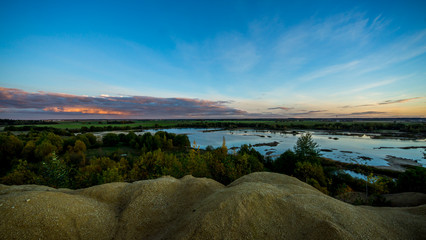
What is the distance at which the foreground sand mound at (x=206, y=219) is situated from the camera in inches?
216

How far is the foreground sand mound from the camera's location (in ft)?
18.0

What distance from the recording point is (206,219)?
19.0 ft

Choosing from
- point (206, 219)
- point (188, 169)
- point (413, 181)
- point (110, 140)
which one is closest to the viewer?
point (206, 219)

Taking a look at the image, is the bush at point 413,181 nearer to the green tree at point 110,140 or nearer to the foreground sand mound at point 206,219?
the foreground sand mound at point 206,219

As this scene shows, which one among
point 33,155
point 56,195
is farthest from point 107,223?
point 33,155

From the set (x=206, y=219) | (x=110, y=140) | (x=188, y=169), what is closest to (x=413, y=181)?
(x=188, y=169)

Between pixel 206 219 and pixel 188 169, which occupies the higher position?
pixel 206 219

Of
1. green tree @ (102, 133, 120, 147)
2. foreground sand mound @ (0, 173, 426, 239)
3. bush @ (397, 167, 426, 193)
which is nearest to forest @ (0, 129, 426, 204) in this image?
bush @ (397, 167, 426, 193)

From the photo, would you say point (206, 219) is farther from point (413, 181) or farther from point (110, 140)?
point (110, 140)

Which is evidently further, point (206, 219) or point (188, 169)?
point (188, 169)

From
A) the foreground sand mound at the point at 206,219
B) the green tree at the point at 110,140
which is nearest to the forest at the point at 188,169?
the foreground sand mound at the point at 206,219

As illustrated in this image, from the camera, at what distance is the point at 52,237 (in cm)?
566

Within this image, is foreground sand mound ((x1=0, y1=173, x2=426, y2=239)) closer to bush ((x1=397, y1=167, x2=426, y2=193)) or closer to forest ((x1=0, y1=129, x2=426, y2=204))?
forest ((x1=0, y1=129, x2=426, y2=204))

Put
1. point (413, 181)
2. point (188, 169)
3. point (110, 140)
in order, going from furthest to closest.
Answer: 1. point (110, 140)
2. point (413, 181)
3. point (188, 169)
